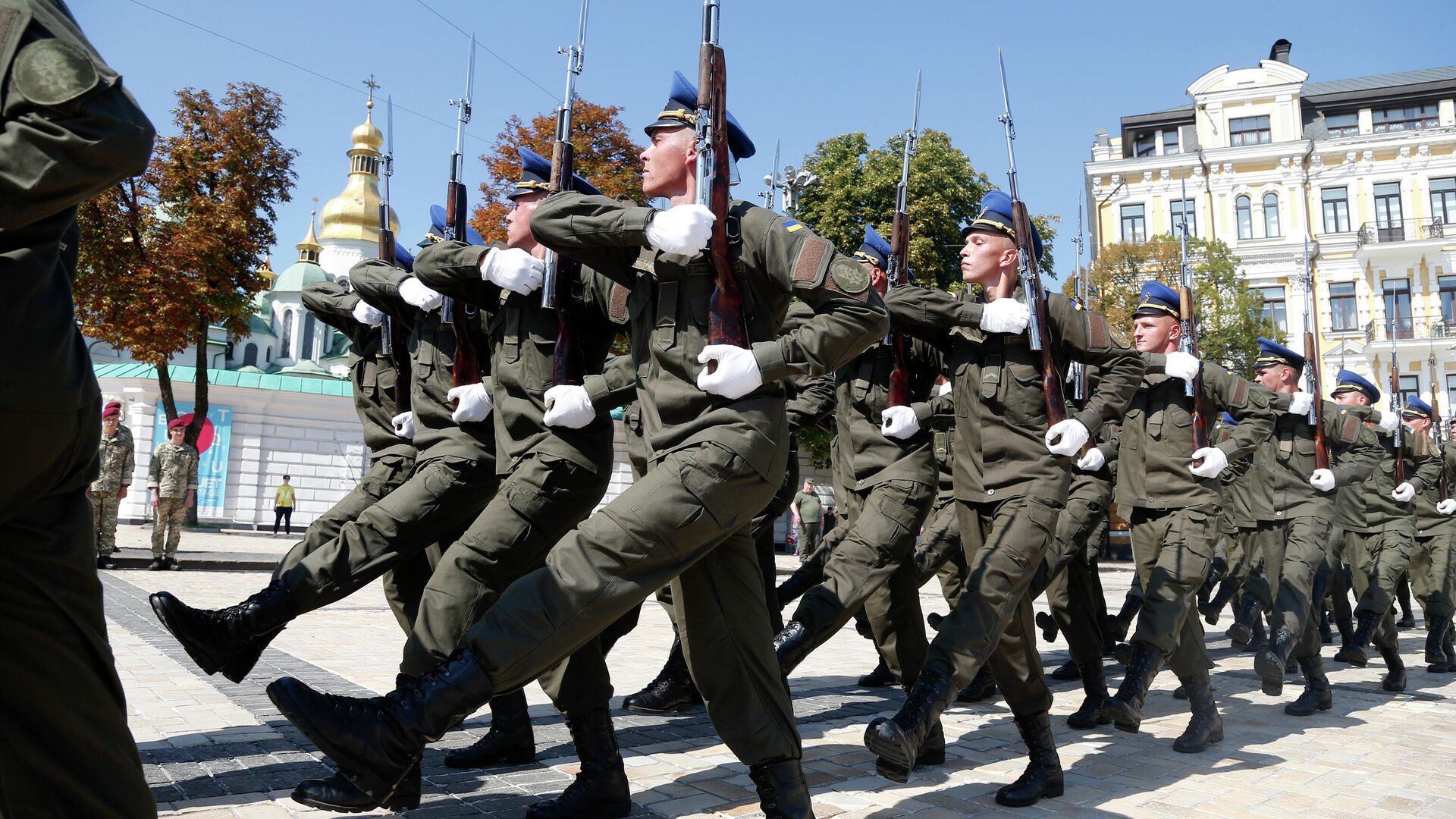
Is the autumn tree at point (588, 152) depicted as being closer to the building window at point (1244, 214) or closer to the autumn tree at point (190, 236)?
the autumn tree at point (190, 236)

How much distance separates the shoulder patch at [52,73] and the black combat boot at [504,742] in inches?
116

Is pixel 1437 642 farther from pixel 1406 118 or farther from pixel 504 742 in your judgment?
pixel 1406 118

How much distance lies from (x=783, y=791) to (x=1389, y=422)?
9.83 metres

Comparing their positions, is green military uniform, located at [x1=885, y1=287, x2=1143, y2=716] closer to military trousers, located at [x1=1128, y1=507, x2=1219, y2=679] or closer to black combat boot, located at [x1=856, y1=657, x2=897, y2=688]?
military trousers, located at [x1=1128, y1=507, x2=1219, y2=679]

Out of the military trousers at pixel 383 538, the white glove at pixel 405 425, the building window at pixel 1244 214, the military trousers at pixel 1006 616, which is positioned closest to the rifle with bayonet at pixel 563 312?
the military trousers at pixel 383 538

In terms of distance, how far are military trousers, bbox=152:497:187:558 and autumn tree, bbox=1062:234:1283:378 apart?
79.1 ft

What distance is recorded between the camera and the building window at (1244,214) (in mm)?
43844

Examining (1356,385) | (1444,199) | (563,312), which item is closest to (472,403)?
(563,312)

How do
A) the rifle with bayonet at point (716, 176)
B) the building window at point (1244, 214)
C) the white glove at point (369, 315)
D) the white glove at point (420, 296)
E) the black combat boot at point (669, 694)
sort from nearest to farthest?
1. the rifle with bayonet at point (716, 176)
2. the white glove at point (420, 296)
3. the white glove at point (369, 315)
4. the black combat boot at point (669, 694)
5. the building window at point (1244, 214)

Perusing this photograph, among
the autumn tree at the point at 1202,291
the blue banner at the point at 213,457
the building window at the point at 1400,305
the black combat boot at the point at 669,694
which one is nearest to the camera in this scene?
the black combat boot at the point at 669,694

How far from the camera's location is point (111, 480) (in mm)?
14109

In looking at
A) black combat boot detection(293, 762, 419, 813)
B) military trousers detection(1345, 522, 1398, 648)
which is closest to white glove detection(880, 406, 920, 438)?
black combat boot detection(293, 762, 419, 813)

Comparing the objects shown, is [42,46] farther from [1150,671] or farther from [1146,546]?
[1146,546]

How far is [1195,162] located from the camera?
44500mm
